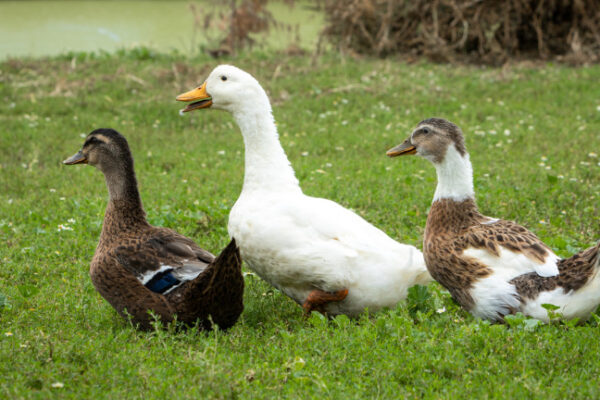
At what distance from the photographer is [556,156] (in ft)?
28.0

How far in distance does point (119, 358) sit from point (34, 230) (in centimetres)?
309

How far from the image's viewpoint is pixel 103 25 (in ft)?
69.5

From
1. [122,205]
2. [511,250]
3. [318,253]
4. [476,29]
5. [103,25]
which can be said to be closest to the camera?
[511,250]

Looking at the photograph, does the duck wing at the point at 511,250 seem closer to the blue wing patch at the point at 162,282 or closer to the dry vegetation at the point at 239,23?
the blue wing patch at the point at 162,282

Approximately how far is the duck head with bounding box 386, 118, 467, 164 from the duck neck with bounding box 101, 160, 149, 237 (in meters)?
2.04

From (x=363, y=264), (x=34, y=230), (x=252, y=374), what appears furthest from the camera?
(x=34, y=230)

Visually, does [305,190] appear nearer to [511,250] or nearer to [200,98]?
[200,98]

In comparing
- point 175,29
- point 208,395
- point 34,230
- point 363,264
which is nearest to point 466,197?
point 363,264

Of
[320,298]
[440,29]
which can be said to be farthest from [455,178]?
[440,29]

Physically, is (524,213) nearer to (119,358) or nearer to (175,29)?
(119,358)

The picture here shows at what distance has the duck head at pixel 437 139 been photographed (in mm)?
4734

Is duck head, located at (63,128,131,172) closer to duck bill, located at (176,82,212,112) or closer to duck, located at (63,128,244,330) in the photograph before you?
duck, located at (63,128,244,330)

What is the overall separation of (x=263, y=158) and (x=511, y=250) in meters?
1.86

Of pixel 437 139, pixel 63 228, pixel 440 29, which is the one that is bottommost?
pixel 63 228
